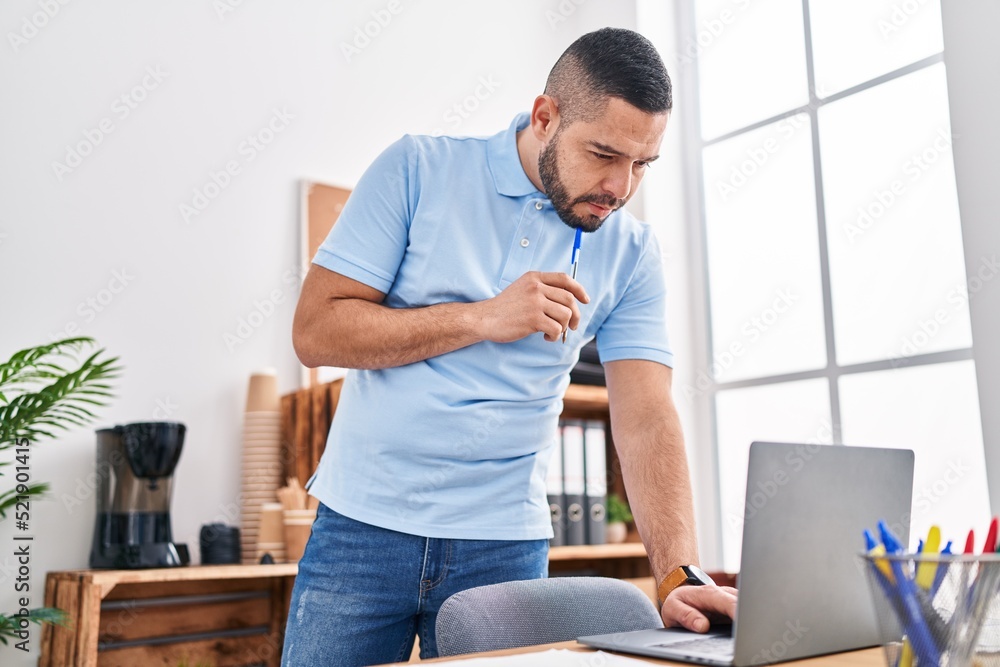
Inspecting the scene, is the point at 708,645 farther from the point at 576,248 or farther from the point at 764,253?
the point at 764,253

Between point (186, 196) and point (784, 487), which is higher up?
point (186, 196)

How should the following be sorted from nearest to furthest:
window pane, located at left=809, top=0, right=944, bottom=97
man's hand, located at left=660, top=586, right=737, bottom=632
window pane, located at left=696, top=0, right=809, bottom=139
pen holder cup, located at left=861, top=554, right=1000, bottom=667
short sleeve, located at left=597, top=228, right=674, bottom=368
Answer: pen holder cup, located at left=861, top=554, right=1000, bottom=667
man's hand, located at left=660, top=586, right=737, bottom=632
short sleeve, located at left=597, top=228, right=674, bottom=368
window pane, located at left=809, top=0, right=944, bottom=97
window pane, located at left=696, top=0, right=809, bottom=139

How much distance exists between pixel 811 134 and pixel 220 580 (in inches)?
95.7

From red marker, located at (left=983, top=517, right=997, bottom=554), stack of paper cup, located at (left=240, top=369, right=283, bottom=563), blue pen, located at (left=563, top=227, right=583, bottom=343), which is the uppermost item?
blue pen, located at (left=563, top=227, right=583, bottom=343)

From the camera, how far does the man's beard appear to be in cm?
136

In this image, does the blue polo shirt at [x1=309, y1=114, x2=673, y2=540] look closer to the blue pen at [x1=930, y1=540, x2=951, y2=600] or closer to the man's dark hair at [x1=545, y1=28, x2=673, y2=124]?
the man's dark hair at [x1=545, y1=28, x2=673, y2=124]

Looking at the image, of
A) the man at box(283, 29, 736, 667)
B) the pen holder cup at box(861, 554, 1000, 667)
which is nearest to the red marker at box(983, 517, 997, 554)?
the pen holder cup at box(861, 554, 1000, 667)

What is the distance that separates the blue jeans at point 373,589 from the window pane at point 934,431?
1766mm

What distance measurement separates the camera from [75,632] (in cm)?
198

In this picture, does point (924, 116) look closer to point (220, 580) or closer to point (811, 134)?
point (811, 134)

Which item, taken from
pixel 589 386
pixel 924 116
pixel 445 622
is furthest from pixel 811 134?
pixel 445 622

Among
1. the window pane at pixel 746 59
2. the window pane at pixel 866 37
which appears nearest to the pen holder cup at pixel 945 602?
the window pane at pixel 866 37

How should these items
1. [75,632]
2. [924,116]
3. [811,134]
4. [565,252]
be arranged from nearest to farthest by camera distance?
[565,252] → [75,632] → [924,116] → [811,134]

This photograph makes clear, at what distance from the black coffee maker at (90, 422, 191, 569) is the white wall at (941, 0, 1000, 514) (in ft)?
6.89
